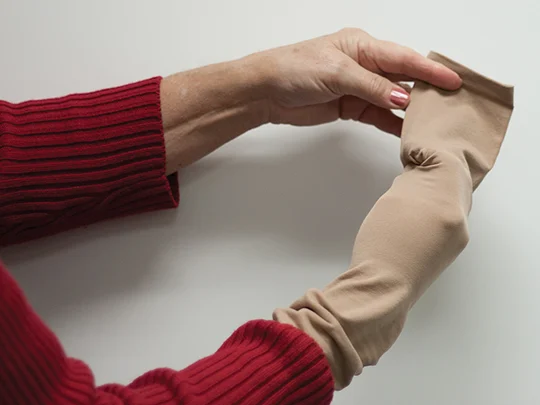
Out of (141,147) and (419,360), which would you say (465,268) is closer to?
(419,360)

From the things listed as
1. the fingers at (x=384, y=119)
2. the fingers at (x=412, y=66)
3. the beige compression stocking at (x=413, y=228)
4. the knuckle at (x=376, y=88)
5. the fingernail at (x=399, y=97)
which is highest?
the fingers at (x=412, y=66)

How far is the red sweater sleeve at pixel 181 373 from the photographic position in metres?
0.37

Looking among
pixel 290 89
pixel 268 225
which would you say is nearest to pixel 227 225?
pixel 268 225

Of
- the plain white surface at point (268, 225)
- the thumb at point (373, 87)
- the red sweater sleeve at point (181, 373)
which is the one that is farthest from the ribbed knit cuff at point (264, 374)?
the thumb at point (373, 87)

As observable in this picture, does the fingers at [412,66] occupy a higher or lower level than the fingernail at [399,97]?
higher

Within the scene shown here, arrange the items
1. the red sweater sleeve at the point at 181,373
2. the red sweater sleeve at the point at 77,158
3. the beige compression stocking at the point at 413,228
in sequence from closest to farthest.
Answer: the red sweater sleeve at the point at 181,373 → the beige compression stocking at the point at 413,228 → the red sweater sleeve at the point at 77,158

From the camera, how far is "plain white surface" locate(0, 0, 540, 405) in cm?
64

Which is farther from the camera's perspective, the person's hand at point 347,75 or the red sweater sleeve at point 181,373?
the person's hand at point 347,75

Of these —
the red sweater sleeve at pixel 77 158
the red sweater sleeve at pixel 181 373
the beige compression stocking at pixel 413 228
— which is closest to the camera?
the red sweater sleeve at pixel 181 373

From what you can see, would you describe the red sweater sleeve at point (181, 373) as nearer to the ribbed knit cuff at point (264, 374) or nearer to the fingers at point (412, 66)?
the ribbed knit cuff at point (264, 374)

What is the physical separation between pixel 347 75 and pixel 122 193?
0.27 metres

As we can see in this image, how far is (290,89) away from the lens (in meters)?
0.65

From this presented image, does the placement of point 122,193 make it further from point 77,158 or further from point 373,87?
point 373,87

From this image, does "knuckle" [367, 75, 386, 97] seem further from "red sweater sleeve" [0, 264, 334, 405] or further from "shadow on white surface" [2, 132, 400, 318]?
"red sweater sleeve" [0, 264, 334, 405]
